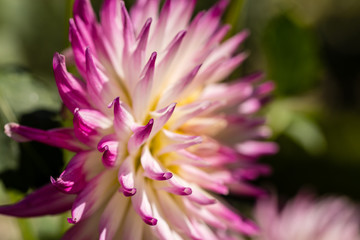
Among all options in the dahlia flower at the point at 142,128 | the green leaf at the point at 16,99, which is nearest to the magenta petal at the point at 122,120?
the dahlia flower at the point at 142,128

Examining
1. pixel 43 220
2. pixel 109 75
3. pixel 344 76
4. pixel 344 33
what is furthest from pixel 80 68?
pixel 344 33

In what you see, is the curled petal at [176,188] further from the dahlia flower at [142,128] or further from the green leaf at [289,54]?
the green leaf at [289,54]

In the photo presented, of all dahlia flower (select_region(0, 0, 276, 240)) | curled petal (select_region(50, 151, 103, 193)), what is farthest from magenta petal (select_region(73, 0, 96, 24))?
curled petal (select_region(50, 151, 103, 193))

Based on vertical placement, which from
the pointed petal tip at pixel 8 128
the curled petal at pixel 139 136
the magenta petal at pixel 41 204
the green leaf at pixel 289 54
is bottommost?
the magenta petal at pixel 41 204

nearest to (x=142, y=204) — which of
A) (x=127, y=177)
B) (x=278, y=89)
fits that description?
(x=127, y=177)

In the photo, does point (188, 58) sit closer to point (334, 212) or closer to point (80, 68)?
point (80, 68)

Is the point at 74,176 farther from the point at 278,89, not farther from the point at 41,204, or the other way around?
the point at 278,89

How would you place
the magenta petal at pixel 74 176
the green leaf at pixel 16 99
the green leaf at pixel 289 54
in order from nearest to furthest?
1. the magenta petal at pixel 74 176
2. the green leaf at pixel 16 99
3. the green leaf at pixel 289 54
